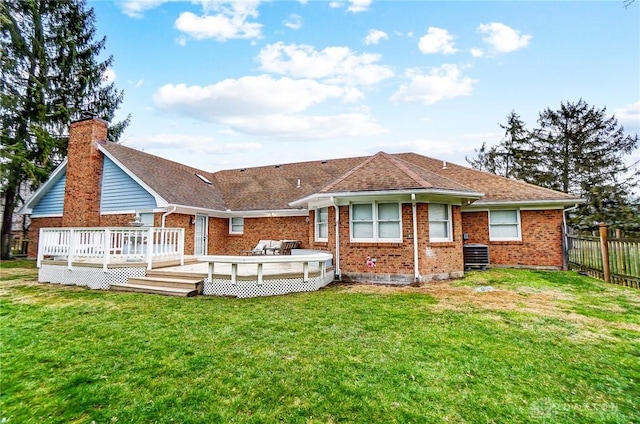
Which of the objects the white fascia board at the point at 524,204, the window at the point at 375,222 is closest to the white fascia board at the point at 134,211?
the window at the point at 375,222

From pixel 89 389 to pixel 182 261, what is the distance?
306 inches

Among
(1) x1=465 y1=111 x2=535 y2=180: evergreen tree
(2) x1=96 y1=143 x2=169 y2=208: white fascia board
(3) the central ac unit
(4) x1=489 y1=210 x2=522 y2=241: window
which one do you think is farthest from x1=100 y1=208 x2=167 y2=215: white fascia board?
(1) x1=465 y1=111 x2=535 y2=180: evergreen tree

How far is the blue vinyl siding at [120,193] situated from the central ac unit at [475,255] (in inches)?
536

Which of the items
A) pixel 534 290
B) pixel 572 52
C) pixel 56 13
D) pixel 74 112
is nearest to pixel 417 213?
pixel 534 290

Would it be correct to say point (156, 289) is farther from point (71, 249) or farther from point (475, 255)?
point (475, 255)

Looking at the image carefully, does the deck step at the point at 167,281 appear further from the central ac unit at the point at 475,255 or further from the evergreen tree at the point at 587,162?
the evergreen tree at the point at 587,162

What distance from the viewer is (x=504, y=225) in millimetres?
12562

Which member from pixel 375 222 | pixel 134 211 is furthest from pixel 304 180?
pixel 134 211

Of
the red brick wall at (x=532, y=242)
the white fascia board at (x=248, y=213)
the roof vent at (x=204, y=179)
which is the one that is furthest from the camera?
the roof vent at (x=204, y=179)

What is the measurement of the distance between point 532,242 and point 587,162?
20.4 metres

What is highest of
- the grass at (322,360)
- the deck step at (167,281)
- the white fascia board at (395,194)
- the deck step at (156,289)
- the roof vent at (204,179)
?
the roof vent at (204,179)

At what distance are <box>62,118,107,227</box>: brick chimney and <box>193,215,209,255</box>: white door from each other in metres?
4.40

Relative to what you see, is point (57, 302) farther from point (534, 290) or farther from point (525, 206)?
point (525, 206)

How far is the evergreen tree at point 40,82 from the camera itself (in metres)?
16.2
